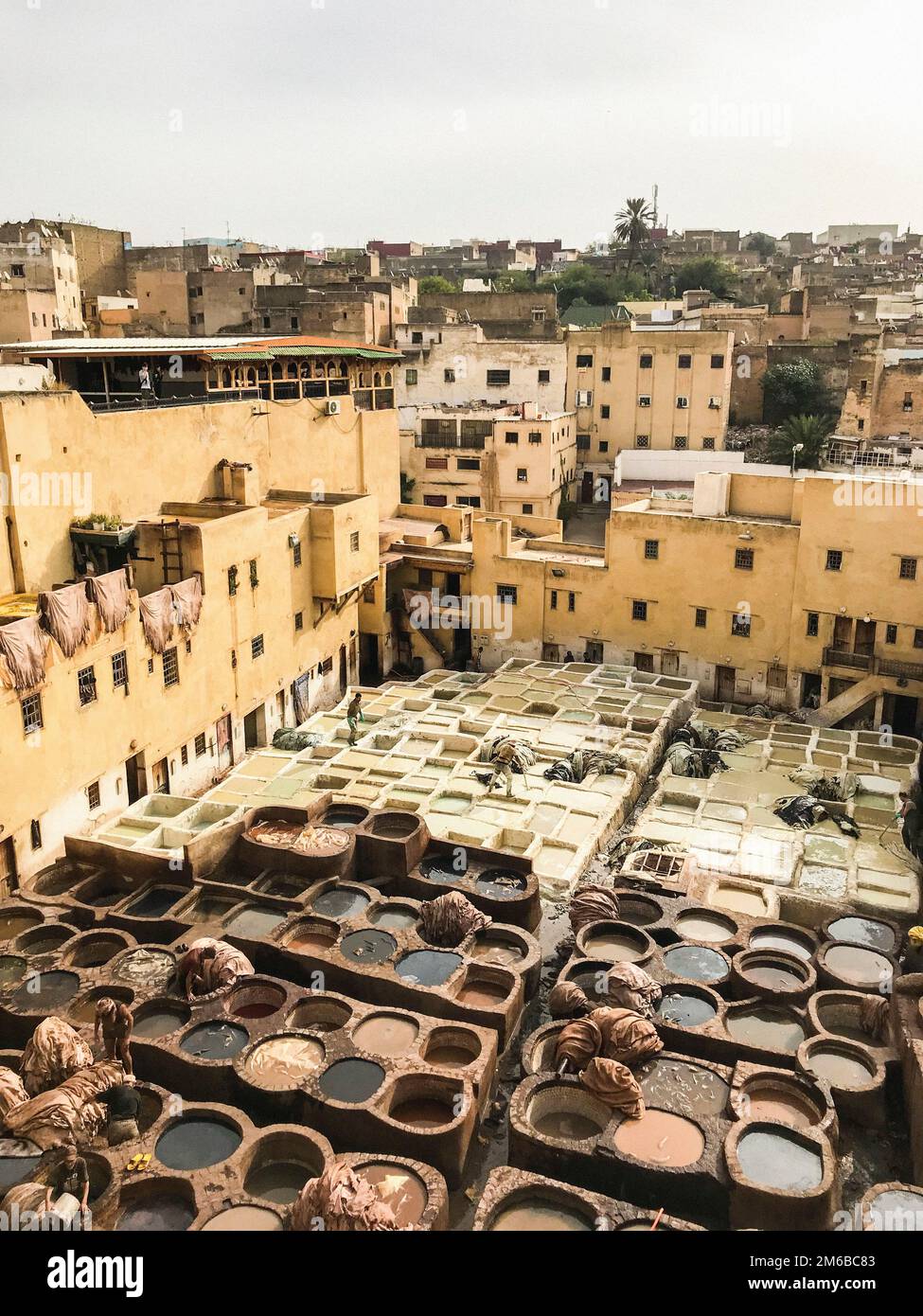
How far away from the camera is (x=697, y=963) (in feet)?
58.0

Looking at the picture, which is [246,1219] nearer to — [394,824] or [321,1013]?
[321,1013]

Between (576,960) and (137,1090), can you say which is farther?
(576,960)

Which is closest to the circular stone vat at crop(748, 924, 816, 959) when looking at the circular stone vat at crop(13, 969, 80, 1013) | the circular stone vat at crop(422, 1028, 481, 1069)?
the circular stone vat at crop(422, 1028, 481, 1069)

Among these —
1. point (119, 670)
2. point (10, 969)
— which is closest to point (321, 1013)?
point (10, 969)

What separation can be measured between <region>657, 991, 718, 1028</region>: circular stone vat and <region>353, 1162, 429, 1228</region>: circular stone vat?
5.03 m

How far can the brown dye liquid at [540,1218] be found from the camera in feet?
39.5

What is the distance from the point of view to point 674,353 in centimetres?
4528

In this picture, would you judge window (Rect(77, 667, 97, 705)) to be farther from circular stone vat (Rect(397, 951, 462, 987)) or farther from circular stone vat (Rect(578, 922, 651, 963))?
circular stone vat (Rect(578, 922, 651, 963))

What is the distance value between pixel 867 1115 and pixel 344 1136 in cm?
758

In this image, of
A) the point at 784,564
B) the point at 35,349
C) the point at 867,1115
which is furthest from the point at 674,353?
the point at 867,1115

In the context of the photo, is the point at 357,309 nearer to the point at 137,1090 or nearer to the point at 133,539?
the point at 133,539

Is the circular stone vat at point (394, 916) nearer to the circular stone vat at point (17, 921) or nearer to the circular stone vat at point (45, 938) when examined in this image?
the circular stone vat at point (45, 938)

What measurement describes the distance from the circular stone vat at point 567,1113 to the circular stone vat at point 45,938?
8745 mm

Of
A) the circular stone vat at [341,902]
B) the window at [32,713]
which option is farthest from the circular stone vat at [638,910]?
the window at [32,713]
